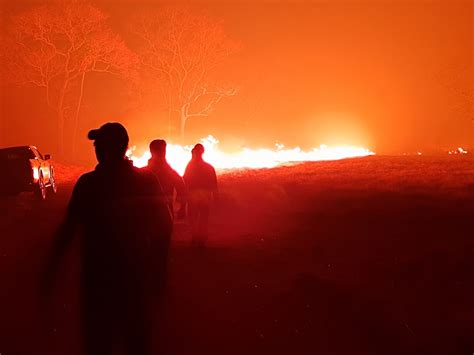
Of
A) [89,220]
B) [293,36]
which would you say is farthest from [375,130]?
[89,220]

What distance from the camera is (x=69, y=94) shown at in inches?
1662

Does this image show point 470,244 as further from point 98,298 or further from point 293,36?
point 293,36

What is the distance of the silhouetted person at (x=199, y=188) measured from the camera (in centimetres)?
841

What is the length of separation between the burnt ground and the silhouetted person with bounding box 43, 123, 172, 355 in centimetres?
29

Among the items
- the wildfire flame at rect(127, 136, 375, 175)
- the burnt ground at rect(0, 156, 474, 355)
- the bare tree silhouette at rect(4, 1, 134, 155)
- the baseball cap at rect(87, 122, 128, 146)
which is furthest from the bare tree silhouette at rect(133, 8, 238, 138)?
the baseball cap at rect(87, 122, 128, 146)

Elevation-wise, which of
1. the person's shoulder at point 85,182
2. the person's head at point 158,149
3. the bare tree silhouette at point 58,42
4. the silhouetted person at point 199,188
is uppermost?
the bare tree silhouette at point 58,42

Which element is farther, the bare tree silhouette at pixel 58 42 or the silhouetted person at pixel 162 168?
the bare tree silhouette at pixel 58 42

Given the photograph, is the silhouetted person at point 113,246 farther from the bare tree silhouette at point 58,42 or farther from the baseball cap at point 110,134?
the bare tree silhouette at point 58,42

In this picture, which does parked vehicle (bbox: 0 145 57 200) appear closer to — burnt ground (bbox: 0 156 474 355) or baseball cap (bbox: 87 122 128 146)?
burnt ground (bbox: 0 156 474 355)

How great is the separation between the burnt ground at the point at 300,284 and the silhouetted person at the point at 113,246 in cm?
29

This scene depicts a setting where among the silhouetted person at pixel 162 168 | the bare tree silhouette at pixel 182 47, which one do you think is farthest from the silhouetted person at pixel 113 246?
the bare tree silhouette at pixel 182 47

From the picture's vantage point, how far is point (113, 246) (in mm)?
3277

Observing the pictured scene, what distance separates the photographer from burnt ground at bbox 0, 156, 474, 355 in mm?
4973

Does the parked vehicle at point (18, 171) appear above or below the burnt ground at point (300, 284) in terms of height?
above
